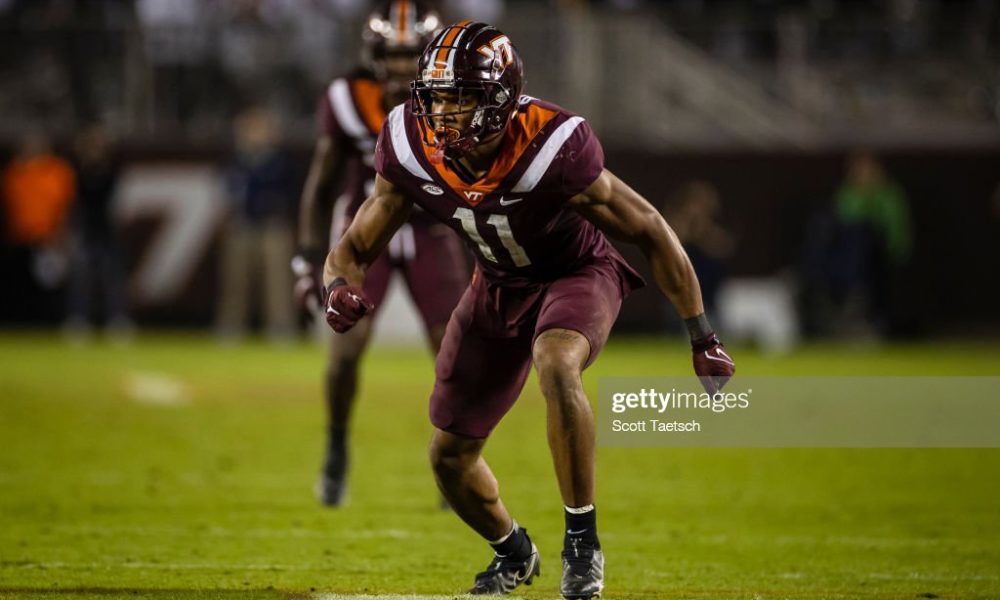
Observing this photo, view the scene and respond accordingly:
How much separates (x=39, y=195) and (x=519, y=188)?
43.1 ft

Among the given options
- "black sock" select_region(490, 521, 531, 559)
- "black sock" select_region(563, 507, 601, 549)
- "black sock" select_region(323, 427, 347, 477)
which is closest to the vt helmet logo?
"black sock" select_region(563, 507, 601, 549)

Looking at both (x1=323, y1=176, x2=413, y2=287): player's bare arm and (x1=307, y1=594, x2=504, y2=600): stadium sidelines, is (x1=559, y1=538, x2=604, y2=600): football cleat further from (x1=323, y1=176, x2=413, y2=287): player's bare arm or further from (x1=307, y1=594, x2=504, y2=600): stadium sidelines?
(x1=323, y1=176, x2=413, y2=287): player's bare arm

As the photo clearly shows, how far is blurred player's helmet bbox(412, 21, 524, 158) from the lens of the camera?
4730mm

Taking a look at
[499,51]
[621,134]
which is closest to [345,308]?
[499,51]

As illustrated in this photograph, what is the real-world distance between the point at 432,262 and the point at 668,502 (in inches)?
63.5

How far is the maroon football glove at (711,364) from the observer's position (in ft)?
16.3

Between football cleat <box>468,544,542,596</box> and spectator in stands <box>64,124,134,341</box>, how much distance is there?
1176 cm

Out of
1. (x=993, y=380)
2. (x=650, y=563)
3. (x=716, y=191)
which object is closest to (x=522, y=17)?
(x=716, y=191)

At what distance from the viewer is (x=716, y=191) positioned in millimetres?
17234

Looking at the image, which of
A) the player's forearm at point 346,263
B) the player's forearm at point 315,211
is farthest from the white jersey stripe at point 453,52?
the player's forearm at point 315,211

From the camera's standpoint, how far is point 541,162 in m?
4.75

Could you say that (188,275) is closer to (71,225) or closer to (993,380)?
(71,225)

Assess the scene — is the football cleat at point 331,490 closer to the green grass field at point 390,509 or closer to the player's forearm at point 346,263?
the green grass field at point 390,509

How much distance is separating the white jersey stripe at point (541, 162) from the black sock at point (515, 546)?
120 cm
